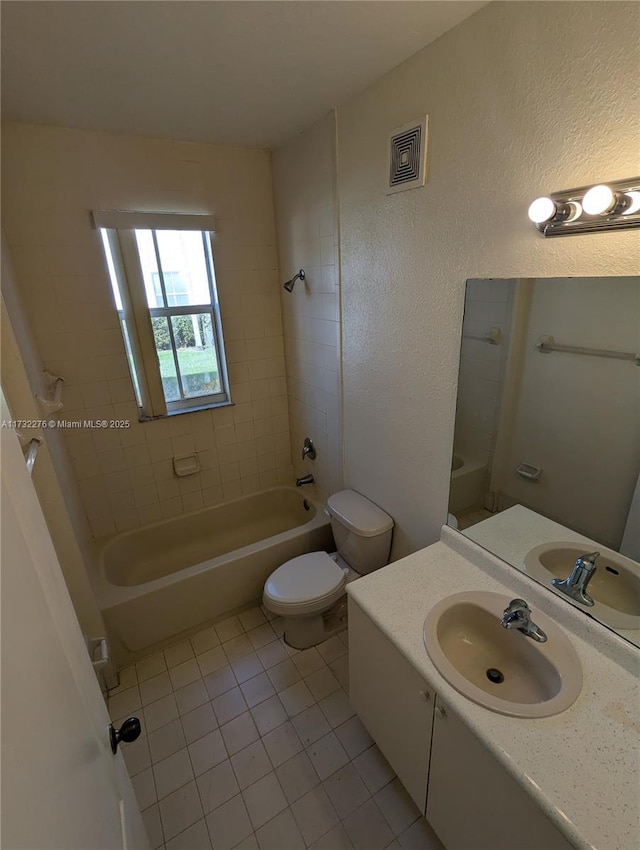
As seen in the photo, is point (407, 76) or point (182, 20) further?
point (407, 76)

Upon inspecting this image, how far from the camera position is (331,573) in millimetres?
1983

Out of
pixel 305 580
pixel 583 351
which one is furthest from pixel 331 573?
pixel 583 351

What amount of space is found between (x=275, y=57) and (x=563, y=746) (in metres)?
2.10

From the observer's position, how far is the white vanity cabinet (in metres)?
0.87

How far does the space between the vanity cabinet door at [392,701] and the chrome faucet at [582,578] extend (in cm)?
51

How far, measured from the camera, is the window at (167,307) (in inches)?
81.9

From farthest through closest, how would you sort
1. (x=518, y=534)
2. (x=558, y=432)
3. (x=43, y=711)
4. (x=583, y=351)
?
1. (x=518, y=534)
2. (x=558, y=432)
3. (x=583, y=351)
4. (x=43, y=711)

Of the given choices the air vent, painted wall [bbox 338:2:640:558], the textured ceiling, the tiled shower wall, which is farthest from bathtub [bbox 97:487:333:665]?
the textured ceiling

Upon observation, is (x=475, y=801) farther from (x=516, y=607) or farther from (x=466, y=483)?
(x=466, y=483)

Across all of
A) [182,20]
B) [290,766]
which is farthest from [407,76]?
[290,766]

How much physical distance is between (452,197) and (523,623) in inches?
52.3

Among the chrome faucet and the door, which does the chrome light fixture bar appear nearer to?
the chrome faucet

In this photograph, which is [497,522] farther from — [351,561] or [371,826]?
[371,826]

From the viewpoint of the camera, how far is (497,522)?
137 cm
